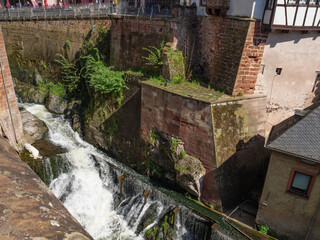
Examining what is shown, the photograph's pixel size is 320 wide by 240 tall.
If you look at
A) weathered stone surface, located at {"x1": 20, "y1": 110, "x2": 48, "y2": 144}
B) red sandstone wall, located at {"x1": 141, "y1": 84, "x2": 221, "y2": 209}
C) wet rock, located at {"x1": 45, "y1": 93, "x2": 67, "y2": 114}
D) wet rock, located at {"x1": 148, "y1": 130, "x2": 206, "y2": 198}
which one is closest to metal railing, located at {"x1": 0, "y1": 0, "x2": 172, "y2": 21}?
red sandstone wall, located at {"x1": 141, "y1": 84, "x2": 221, "y2": 209}

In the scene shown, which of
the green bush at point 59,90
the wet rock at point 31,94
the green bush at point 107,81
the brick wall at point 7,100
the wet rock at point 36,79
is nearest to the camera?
the brick wall at point 7,100

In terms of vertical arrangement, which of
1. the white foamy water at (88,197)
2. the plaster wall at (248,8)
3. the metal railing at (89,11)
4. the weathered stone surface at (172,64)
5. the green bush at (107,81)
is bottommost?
the white foamy water at (88,197)

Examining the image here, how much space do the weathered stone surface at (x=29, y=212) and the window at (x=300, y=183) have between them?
9.67 metres

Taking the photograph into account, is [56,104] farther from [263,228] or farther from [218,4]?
[263,228]

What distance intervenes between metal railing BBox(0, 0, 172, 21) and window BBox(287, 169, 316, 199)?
32.8 feet

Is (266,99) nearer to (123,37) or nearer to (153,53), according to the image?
(153,53)

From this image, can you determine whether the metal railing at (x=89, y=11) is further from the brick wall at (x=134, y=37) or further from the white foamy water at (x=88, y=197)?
the white foamy water at (x=88, y=197)

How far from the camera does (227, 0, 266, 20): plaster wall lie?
1132 centimetres

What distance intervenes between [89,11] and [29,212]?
19.2 m

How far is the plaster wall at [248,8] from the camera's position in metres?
11.3

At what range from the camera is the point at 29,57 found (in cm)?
2269

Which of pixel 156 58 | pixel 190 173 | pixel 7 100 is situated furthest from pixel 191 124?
pixel 7 100

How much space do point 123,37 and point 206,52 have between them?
5551 mm

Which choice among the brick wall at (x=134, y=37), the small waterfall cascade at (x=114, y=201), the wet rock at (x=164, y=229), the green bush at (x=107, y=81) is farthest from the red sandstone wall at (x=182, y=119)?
the brick wall at (x=134, y=37)
